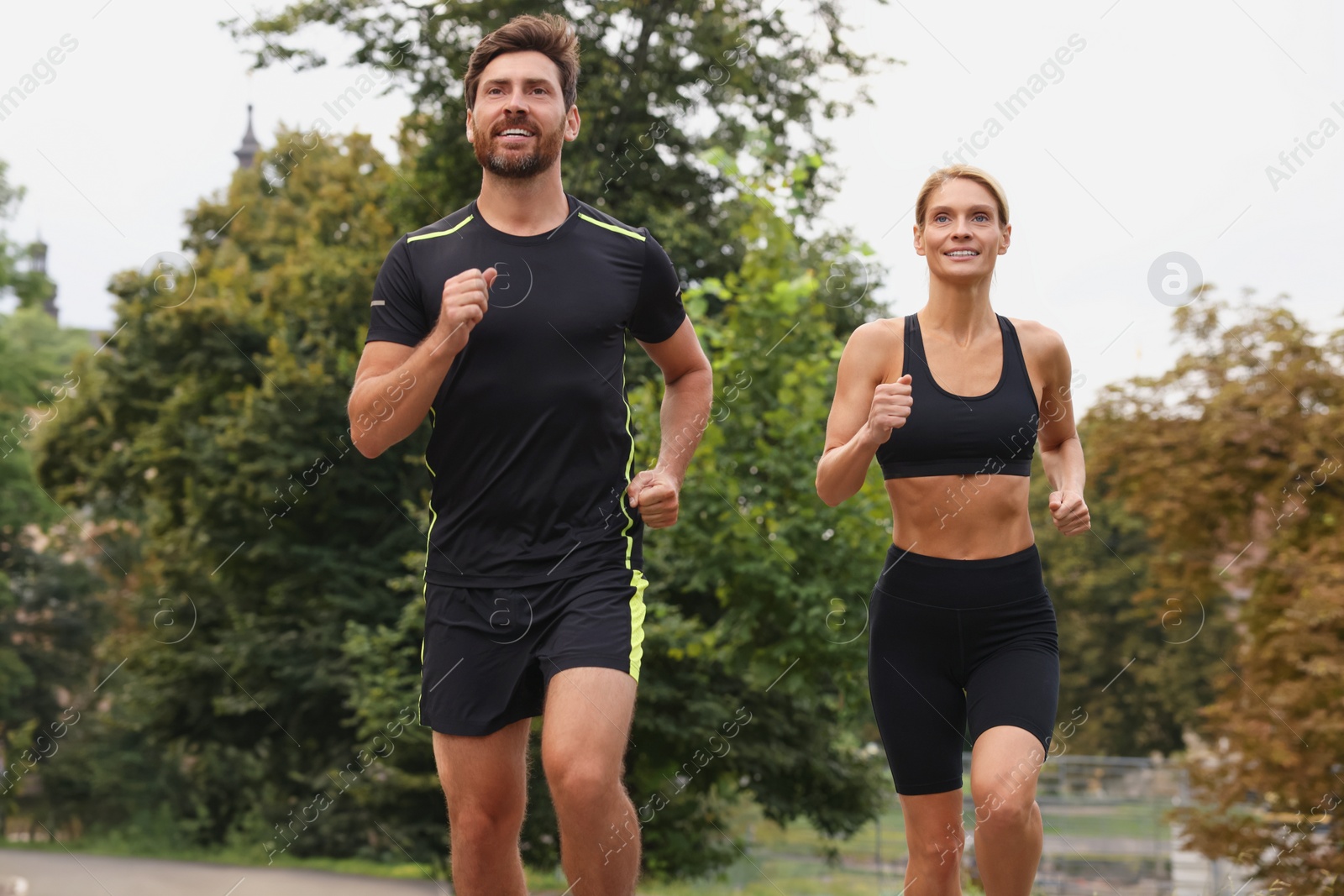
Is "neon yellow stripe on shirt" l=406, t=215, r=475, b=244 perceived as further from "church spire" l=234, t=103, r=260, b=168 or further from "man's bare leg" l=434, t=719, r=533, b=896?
"church spire" l=234, t=103, r=260, b=168

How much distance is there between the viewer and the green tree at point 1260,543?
11922mm

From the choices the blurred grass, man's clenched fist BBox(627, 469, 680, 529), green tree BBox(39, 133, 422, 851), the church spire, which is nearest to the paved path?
the blurred grass

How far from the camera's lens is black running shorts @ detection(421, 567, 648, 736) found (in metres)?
3.54

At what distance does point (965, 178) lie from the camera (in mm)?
4074

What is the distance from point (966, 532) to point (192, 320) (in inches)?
865

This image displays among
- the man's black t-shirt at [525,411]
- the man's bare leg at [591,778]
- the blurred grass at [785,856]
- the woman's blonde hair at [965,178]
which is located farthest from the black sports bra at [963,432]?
the blurred grass at [785,856]

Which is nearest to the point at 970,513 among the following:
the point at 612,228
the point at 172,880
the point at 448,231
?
the point at 612,228

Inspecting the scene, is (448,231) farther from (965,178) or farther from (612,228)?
(965,178)

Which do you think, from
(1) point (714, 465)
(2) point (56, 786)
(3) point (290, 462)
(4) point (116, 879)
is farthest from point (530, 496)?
(2) point (56, 786)

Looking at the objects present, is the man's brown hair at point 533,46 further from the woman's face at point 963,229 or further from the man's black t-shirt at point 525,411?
the woman's face at point 963,229

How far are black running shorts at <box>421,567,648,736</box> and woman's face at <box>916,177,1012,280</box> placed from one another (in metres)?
1.38

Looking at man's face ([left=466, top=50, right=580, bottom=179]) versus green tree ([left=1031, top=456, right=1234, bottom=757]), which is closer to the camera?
man's face ([left=466, top=50, right=580, bottom=179])

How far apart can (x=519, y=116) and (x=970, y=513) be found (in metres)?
1.71

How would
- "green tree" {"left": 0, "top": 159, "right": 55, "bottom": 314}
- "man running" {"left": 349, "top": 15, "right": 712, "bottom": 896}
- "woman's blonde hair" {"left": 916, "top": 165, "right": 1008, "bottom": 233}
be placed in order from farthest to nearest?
"green tree" {"left": 0, "top": 159, "right": 55, "bottom": 314}, "woman's blonde hair" {"left": 916, "top": 165, "right": 1008, "bottom": 233}, "man running" {"left": 349, "top": 15, "right": 712, "bottom": 896}
